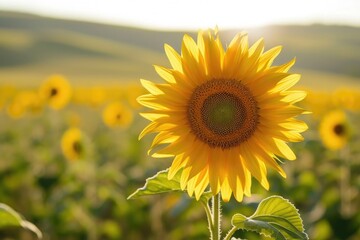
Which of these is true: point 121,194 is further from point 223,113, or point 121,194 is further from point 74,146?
point 223,113

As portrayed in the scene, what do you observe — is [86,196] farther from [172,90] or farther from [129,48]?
[129,48]

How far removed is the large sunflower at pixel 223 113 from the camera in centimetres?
268

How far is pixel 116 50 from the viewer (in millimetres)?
84875

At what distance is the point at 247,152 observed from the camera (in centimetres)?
282

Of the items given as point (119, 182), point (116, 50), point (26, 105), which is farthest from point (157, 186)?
point (116, 50)

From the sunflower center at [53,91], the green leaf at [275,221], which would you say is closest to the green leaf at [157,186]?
the green leaf at [275,221]

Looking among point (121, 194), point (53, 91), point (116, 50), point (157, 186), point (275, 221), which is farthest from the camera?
point (116, 50)

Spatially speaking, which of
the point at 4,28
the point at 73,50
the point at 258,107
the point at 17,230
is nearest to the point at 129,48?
the point at 73,50

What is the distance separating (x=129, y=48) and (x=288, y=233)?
8876 cm

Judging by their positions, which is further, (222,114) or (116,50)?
(116,50)

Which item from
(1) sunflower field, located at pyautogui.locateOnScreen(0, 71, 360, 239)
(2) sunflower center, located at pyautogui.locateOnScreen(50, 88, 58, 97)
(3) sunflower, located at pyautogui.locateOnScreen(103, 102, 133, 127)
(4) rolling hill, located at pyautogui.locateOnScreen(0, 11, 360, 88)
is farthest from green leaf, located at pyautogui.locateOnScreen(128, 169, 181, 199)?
(4) rolling hill, located at pyautogui.locateOnScreen(0, 11, 360, 88)

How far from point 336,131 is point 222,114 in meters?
5.53

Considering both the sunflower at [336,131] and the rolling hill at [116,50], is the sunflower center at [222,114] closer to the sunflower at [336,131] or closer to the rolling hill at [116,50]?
the sunflower at [336,131]

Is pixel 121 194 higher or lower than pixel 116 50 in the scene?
higher
